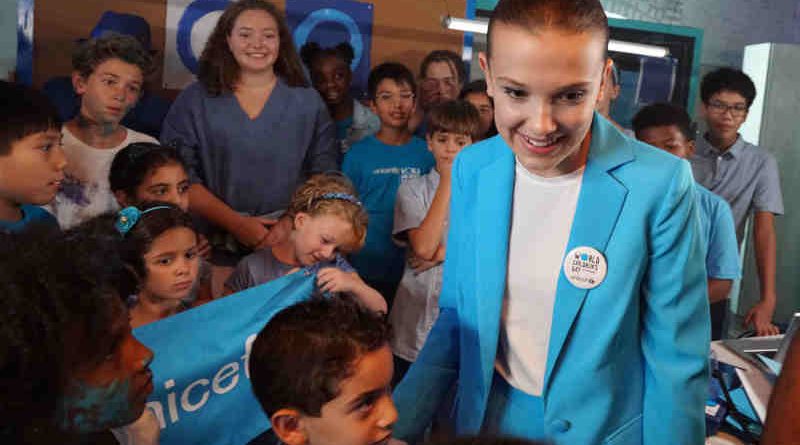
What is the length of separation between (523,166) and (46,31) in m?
3.02

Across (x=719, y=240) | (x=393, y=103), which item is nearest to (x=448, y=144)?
(x=393, y=103)

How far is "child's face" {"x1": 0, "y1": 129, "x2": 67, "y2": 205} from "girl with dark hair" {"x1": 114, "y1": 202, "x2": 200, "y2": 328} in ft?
0.77

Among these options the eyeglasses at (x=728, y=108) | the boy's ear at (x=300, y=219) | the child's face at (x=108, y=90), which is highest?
the eyeglasses at (x=728, y=108)

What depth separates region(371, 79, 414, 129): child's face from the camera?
3666 mm

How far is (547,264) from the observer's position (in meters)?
1.57

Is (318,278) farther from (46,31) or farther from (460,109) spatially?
(46,31)

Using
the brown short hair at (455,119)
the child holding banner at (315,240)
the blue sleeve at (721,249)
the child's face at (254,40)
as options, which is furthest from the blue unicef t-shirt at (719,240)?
the child's face at (254,40)

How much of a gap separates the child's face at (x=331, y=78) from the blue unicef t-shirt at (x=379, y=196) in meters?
0.52

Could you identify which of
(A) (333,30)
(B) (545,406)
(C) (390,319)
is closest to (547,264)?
(B) (545,406)

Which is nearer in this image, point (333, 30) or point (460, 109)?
point (460, 109)

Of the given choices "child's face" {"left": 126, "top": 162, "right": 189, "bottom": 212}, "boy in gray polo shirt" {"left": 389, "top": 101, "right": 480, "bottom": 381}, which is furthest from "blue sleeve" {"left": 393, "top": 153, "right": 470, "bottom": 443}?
"boy in gray polo shirt" {"left": 389, "top": 101, "right": 480, "bottom": 381}

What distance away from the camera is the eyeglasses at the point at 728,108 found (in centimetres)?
443

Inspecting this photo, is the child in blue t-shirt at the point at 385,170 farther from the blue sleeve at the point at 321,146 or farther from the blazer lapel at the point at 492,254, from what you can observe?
the blazer lapel at the point at 492,254

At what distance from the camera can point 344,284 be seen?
8.46 ft
